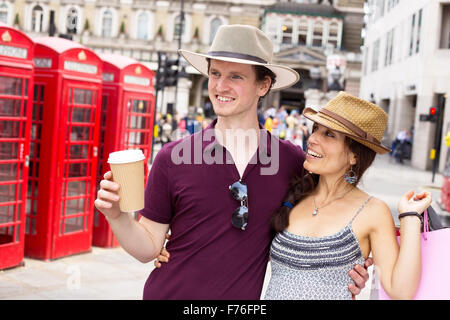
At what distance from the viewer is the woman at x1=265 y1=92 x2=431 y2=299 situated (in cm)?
217

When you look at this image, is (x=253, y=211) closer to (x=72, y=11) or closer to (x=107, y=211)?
(x=107, y=211)

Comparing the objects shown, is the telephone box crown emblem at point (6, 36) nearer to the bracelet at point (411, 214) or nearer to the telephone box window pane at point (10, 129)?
the telephone box window pane at point (10, 129)

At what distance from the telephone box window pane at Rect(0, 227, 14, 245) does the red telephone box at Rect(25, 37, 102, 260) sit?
48 centimetres

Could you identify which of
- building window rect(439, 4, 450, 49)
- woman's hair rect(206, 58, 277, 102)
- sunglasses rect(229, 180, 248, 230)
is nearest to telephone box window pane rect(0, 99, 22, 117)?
woman's hair rect(206, 58, 277, 102)

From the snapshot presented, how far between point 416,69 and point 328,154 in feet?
78.3

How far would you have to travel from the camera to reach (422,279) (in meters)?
2.04

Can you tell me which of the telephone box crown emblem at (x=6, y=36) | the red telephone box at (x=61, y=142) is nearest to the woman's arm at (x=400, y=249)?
the telephone box crown emblem at (x=6, y=36)

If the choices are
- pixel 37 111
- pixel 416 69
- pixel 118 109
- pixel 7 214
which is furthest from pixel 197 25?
pixel 7 214

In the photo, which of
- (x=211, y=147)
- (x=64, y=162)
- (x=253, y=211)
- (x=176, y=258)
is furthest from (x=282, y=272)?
(x=64, y=162)

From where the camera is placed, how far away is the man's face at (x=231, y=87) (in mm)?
2453

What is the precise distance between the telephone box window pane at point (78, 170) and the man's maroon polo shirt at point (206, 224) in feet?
13.9

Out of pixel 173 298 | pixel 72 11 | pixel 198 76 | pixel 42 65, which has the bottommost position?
pixel 173 298

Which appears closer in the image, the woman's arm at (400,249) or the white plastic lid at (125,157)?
the white plastic lid at (125,157)

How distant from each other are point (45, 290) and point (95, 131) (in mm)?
1953
